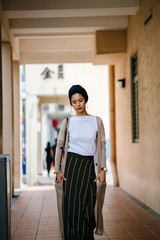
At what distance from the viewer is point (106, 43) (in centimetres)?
845

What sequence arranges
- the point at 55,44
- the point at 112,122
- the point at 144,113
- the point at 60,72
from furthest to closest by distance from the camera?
the point at 60,72
the point at 112,122
the point at 55,44
the point at 144,113

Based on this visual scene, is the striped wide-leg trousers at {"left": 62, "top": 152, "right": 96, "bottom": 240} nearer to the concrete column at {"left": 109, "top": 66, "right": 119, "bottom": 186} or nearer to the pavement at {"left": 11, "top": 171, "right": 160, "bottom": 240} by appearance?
the pavement at {"left": 11, "top": 171, "right": 160, "bottom": 240}

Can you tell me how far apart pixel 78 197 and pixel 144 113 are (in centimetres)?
374

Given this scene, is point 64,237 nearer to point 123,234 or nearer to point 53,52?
point 123,234

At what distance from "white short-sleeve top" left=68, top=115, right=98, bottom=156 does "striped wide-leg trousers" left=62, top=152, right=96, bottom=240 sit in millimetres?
53

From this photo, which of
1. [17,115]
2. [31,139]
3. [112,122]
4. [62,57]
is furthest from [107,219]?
[31,139]

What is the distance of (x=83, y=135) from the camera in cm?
329

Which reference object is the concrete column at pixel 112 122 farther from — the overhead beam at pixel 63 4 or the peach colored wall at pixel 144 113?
the overhead beam at pixel 63 4

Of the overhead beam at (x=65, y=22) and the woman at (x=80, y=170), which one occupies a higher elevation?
the overhead beam at (x=65, y=22)

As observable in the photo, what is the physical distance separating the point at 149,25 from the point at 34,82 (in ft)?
33.2

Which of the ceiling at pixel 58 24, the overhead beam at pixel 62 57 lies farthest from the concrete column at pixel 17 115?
the overhead beam at pixel 62 57

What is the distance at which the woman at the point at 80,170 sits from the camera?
3.25 m

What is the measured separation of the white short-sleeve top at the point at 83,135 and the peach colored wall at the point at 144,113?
2681mm

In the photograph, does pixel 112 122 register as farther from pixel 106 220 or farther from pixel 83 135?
pixel 83 135
